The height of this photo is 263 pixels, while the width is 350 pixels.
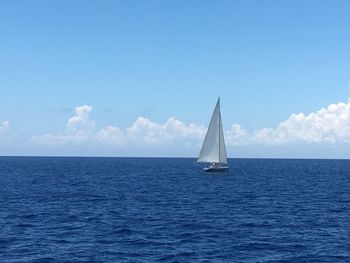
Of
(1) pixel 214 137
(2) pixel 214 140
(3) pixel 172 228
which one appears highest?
(1) pixel 214 137

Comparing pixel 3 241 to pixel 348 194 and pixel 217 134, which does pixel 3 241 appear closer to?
pixel 348 194

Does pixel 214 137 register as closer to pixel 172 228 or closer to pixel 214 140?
pixel 214 140

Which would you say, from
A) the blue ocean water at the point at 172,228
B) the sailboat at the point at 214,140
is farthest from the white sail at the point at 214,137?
the blue ocean water at the point at 172,228

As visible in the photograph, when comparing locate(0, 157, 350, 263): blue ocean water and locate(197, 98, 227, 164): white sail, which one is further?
locate(197, 98, 227, 164): white sail

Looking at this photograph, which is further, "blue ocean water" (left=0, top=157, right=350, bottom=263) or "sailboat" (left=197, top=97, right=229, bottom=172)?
"sailboat" (left=197, top=97, right=229, bottom=172)

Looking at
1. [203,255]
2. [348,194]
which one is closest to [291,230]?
[203,255]

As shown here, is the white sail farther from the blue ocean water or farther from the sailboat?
the blue ocean water

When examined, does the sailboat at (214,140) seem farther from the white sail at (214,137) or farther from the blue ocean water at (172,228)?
the blue ocean water at (172,228)

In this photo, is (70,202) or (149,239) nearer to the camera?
(149,239)

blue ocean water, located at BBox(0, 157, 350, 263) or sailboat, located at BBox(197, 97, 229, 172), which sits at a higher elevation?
sailboat, located at BBox(197, 97, 229, 172)

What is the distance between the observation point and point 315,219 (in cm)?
5416

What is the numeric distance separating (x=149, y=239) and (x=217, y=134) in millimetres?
82382

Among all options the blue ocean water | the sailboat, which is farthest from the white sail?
the blue ocean water

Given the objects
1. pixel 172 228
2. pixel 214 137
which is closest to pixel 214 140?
pixel 214 137
